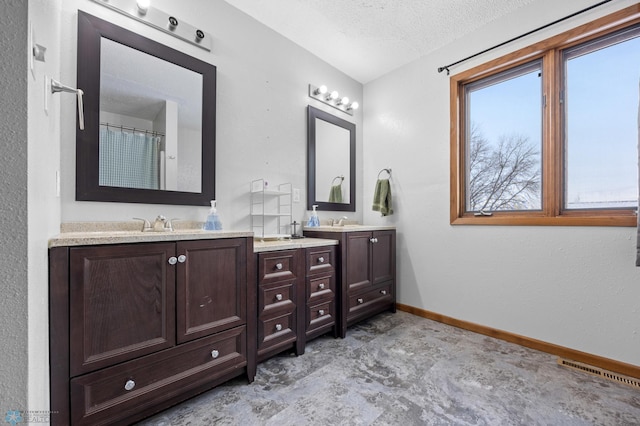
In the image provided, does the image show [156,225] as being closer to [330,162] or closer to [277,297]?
[277,297]

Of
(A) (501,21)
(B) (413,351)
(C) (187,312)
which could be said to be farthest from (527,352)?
(A) (501,21)

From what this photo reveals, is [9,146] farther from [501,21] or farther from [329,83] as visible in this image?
[501,21]

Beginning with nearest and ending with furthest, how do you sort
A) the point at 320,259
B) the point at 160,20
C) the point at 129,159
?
the point at 129,159, the point at 160,20, the point at 320,259

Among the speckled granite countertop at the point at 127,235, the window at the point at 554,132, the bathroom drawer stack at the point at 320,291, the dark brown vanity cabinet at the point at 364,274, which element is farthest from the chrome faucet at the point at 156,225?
the window at the point at 554,132

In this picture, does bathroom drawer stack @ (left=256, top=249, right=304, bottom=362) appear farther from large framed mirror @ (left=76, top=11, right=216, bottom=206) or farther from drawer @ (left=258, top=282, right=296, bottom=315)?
large framed mirror @ (left=76, top=11, right=216, bottom=206)

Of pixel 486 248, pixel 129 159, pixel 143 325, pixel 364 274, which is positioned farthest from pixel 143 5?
pixel 486 248

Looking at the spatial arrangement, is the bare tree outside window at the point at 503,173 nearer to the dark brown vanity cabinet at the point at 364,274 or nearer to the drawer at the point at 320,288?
the dark brown vanity cabinet at the point at 364,274

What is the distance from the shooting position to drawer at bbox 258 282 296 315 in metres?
1.71

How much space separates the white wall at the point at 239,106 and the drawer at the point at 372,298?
871mm

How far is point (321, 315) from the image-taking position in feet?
6.89

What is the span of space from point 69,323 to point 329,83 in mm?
2775

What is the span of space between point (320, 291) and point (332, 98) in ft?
6.36

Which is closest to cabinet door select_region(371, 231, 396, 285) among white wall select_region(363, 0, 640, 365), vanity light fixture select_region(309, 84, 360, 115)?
white wall select_region(363, 0, 640, 365)

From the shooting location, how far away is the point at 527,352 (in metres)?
1.99
